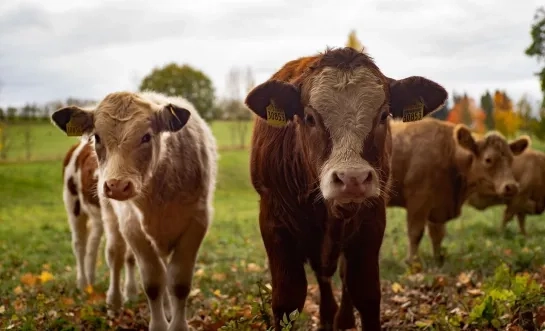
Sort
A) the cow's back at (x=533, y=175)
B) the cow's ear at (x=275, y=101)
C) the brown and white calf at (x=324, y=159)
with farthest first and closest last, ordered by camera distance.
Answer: the cow's back at (x=533, y=175)
the cow's ear at (x=275, y=101)
the brown and white calf at (x=324, y=159)

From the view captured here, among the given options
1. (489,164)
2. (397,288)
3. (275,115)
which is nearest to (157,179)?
(275,115)

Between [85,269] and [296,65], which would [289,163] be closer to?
[296,65]

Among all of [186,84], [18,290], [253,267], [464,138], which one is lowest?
[253,267]

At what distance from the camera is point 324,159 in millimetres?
3551

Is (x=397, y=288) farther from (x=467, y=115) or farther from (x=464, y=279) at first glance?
(x=467, y=115)

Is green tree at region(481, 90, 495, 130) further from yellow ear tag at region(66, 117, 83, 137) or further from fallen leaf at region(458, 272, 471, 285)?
yellow ear tag at region(66, 117, 83, 137)

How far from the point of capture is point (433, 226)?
9586 millimetres

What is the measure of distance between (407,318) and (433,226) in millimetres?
4418

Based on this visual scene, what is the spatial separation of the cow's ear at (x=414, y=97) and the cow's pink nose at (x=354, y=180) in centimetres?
86

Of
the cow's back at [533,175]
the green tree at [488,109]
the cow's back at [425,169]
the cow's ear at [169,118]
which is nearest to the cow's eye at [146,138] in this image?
the cow's ear at [169,118]

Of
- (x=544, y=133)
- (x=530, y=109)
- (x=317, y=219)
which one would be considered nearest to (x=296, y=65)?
(x=317, y=219)

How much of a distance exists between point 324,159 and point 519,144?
25.9 feet

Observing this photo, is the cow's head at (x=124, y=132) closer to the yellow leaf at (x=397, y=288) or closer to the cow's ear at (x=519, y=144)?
the yellow leaf at (x=397, y=288)

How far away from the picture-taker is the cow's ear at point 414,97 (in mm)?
3934
